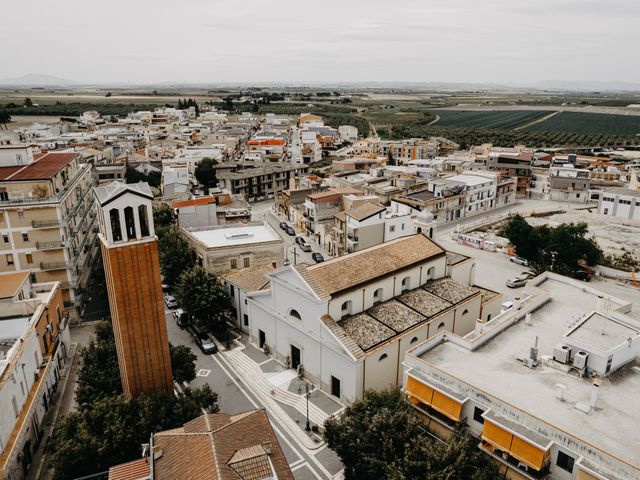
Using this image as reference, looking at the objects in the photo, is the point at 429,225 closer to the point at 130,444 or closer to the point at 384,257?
the point at 384,257

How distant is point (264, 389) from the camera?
112ft

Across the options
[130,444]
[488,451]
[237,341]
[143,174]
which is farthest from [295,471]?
[143,174]

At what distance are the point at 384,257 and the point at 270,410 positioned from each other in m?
14.1

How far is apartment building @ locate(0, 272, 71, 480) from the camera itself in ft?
81.6

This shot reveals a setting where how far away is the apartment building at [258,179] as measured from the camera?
8823 cm

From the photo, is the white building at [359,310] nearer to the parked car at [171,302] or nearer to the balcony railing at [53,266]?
the parked car at [171,302]

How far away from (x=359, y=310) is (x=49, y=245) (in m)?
28.8

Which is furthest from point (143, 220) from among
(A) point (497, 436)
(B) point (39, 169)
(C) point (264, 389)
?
(B) point (39, 169)

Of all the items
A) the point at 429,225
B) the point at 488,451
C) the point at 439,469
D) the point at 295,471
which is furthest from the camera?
the point at 429,225

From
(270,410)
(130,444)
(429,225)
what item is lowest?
(270,410)

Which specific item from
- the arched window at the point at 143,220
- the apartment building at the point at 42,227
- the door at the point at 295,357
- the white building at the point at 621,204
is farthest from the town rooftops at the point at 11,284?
the white building at the point at 621,204

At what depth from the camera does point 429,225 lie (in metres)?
46.0

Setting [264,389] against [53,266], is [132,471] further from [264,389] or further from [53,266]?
[53,266]

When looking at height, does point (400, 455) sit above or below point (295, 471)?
above
